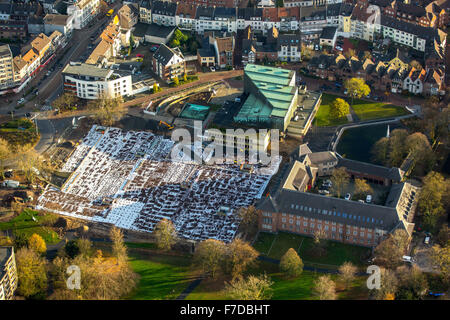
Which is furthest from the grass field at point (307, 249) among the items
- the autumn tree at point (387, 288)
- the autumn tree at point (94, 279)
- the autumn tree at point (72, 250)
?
the autumn tree at point (72, 250)

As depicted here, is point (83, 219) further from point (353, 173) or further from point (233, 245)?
point (353, 173)

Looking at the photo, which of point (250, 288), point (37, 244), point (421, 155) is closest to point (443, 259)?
point (250, 288)

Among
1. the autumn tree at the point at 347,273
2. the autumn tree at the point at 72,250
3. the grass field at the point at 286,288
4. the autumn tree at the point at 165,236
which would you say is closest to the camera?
the autumn tree at the point at 347,273

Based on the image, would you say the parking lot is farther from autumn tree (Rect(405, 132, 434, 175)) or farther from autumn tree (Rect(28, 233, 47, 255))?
autumn tree (Rect(28, 233, 47, 255))

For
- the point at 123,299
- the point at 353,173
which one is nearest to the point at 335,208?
the point at 353,173

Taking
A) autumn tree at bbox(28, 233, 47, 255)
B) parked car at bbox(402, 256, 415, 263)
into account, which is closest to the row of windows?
parked car at bbox(402, 256, 415, 263)

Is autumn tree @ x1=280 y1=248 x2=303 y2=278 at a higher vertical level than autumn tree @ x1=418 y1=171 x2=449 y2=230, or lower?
lower

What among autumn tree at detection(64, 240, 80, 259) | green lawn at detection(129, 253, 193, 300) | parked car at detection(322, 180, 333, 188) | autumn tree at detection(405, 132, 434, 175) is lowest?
green lawn at detection(129, 253, 193, 300)

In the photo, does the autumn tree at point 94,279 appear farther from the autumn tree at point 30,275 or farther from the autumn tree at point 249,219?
the autumn tree at point 249,219
